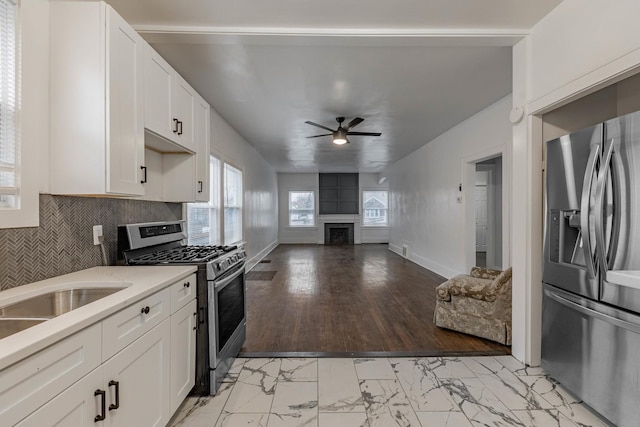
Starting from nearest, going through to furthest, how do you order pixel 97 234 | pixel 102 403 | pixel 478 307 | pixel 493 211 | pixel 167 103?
pixel 102 403 < pixel 97 234 < pixel 167 103 < pixel 478 307 < pixel 493 211

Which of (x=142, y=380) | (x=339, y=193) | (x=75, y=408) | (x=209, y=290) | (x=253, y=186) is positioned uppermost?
(x=339, y=193)

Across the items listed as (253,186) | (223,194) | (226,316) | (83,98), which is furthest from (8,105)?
(253,186)

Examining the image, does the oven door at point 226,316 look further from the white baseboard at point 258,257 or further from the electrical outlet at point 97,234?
the white baseboard at point 258,257

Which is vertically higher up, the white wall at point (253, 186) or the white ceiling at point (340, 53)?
the white ceiling at point (340, 53)

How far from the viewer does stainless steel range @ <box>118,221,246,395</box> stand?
203 cm

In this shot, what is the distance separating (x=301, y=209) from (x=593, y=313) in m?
9.56

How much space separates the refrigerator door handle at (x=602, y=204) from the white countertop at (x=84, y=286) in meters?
2.45

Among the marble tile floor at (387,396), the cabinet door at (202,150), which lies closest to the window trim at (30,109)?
the cabinet door at (202,150)

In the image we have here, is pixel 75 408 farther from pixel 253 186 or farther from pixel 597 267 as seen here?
pixel 253 186

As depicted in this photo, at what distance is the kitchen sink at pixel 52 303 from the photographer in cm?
132

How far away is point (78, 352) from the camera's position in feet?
3.47

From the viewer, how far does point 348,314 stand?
3598 millimetres

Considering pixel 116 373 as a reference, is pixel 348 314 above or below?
below

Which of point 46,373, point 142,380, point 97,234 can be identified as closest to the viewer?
point 46,373
